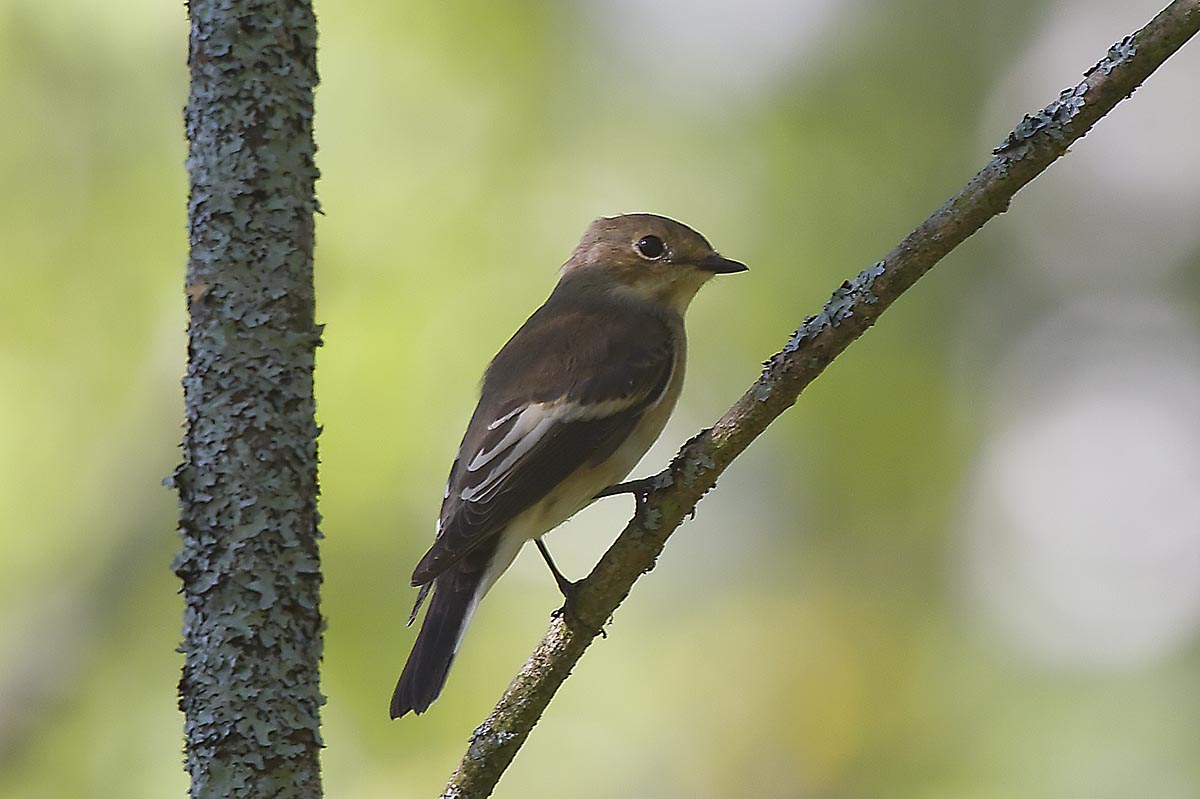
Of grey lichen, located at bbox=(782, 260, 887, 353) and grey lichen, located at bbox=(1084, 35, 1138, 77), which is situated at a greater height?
grey lichen, located at bbox=(782, 260, 887, 353)

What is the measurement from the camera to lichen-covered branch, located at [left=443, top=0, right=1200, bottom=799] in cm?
214

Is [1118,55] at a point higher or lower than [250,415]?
lower

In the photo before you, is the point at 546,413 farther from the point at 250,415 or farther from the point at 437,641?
the point at 250,415

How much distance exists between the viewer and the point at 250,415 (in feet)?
7.41

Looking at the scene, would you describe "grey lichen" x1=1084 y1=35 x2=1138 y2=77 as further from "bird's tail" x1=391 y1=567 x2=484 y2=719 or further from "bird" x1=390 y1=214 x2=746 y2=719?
"bird's tail" x1=391 y1=567 x2=484 y2=719

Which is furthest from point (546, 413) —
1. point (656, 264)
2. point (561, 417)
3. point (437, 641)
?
point (656, 264)

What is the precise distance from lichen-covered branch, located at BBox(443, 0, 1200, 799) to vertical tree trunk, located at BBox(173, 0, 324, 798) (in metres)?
0.38

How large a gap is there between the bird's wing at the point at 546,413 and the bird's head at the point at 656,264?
0.87 feet

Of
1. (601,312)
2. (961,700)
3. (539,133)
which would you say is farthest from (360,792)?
(539,133)

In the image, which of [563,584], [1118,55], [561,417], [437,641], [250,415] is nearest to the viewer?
[1118,55]

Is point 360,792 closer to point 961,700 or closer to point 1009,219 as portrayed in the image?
point 961,700

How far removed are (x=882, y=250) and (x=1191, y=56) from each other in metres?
2.29

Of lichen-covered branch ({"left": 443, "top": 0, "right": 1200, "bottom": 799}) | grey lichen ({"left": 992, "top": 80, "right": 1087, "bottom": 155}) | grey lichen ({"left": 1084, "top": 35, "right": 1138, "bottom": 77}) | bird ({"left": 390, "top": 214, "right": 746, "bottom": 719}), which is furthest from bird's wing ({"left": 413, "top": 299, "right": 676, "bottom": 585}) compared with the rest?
grey lichen ({"left": 1084, "top": 35, "right": 1138, "bottom": 77})

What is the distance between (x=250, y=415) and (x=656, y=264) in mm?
2497
